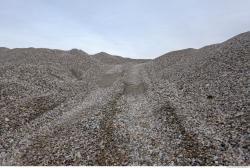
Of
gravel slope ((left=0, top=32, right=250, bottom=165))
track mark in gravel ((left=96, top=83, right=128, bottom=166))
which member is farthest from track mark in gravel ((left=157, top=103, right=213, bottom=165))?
track mark in gravel ((left=96, top=83, right=128, bottom=166))

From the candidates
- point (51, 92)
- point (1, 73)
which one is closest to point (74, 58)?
point (1, 73)

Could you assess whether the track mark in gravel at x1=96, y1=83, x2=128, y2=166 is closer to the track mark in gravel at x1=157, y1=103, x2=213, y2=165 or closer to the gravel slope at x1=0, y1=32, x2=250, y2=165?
the gravel slope at x1=0, y1=32, x2=250, y2=165

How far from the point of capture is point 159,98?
33188 mm

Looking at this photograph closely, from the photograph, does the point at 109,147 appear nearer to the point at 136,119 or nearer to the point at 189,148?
the point at 189,148

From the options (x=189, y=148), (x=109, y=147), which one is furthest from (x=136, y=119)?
(x=189, y=148)

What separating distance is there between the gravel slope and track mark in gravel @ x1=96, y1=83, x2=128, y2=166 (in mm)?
69

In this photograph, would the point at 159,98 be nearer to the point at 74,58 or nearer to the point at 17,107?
the point at 17,107

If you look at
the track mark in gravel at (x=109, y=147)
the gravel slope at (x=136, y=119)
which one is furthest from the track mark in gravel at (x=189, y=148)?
the track mark in gravel at (x=109, y=147)

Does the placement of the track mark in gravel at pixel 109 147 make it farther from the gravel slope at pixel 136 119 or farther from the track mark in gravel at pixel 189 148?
the track mark in gravel at pixel 189 148

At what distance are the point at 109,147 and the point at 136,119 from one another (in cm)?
738

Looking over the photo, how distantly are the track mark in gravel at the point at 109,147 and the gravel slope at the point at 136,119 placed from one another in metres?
0.07

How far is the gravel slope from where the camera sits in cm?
1752

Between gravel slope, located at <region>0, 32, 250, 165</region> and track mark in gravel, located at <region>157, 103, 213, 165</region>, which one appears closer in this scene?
track mark in gravel, located at <region>157, 103, 213, 165</region>

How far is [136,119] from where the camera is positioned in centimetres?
2598
